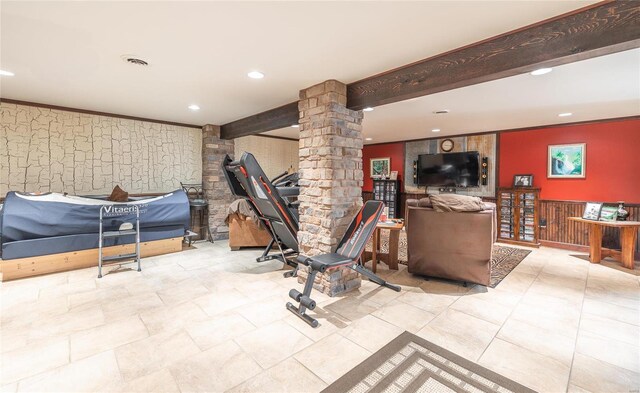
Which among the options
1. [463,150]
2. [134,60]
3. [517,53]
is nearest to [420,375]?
[517,53]

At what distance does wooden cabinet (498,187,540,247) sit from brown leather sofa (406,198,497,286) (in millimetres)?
2895

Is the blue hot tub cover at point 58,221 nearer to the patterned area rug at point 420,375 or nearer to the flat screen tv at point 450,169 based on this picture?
the patterned area rug at point 420,375

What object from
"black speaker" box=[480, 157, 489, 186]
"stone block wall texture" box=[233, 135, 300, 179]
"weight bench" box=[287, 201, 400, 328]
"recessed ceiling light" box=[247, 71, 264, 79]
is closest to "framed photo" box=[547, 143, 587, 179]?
"black speaker" box=[480, 157, 489, 186]

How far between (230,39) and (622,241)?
235 inches

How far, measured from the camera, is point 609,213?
4352mm

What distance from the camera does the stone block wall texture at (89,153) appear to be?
13.5 feet

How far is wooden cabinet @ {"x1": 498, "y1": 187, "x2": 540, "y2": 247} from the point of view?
17.7ft

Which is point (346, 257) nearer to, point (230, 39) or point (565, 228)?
point (230, 39)

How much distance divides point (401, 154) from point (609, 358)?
6231 millimetres

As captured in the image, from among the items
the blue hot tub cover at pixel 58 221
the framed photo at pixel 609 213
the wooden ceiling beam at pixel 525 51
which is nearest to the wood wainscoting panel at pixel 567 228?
the framed photo at pixel 609 213

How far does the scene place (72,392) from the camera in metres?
1.63

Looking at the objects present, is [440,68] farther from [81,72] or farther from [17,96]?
[17,96]

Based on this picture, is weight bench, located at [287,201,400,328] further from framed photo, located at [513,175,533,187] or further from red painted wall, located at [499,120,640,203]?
red painted wall, located at [499,120,640,203]

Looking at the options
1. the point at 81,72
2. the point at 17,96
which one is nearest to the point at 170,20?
the point at 81,72
